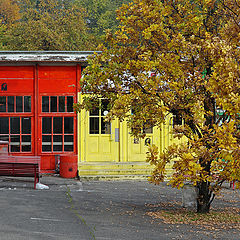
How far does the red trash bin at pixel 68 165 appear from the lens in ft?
49.6

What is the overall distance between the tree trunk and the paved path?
122 centimetres

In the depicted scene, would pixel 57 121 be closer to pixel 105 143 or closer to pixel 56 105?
pixel 56 105

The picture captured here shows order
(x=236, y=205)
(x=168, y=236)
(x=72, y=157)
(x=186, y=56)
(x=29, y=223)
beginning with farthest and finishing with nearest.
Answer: (x=72, y=157) → (x=236, y=205) → (x=186, y=56) → (x=29, y=223) → (x=168, y=236)

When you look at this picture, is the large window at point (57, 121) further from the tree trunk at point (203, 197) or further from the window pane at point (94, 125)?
the tree trunk at point (203, 197)

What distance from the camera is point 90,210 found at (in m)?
9.83

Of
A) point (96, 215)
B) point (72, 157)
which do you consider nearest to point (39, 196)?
point (96, 215)

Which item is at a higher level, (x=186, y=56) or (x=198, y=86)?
(x=186, y=56)

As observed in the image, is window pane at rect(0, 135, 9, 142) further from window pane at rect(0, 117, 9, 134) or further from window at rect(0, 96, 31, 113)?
window at rect(0, 96, 31, 113)

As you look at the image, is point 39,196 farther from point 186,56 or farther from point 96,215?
point 186,56

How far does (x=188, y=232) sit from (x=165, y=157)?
142cm

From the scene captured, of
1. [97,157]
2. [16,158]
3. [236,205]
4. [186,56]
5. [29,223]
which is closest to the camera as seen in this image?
[29,223]

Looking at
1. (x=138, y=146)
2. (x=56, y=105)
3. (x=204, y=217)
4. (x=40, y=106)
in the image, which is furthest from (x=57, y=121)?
(x=204, y=217)

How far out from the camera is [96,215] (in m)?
9.27

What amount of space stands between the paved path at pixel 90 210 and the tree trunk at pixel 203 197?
1.22m
